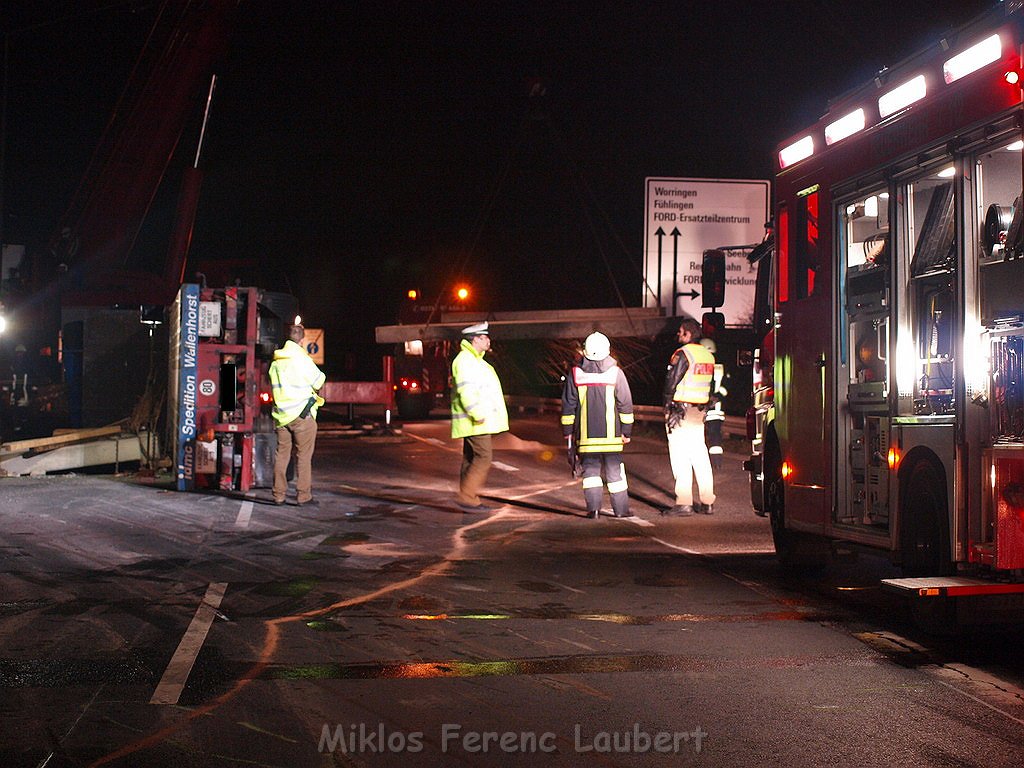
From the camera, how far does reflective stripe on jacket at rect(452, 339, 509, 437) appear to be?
12523 millimetres

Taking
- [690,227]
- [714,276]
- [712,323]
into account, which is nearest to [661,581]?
[712,323]

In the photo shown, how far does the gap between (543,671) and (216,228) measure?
49054 millimetres

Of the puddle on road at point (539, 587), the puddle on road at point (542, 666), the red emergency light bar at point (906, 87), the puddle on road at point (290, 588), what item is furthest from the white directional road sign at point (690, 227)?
the puddle on road at point (542, 666)

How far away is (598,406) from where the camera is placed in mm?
12008

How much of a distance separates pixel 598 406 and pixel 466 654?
19.9 feet

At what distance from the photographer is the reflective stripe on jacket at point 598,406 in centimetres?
1202

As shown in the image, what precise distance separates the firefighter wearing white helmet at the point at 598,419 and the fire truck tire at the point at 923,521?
517 centimetres

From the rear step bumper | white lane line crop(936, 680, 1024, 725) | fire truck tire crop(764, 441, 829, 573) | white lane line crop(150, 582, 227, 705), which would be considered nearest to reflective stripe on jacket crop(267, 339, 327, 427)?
white lane line crop(150, 582, 227, 705)

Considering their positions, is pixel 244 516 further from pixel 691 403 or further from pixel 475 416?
pixel 691 403

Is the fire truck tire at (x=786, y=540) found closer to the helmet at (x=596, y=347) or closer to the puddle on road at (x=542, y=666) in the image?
the puddle on road at (x=542, y=666)

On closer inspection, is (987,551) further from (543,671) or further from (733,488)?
(733,488)

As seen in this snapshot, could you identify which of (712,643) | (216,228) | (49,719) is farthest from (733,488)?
(216,228)

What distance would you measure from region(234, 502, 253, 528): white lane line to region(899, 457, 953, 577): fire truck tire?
6.23 meters

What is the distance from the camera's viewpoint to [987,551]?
5.96 metres
